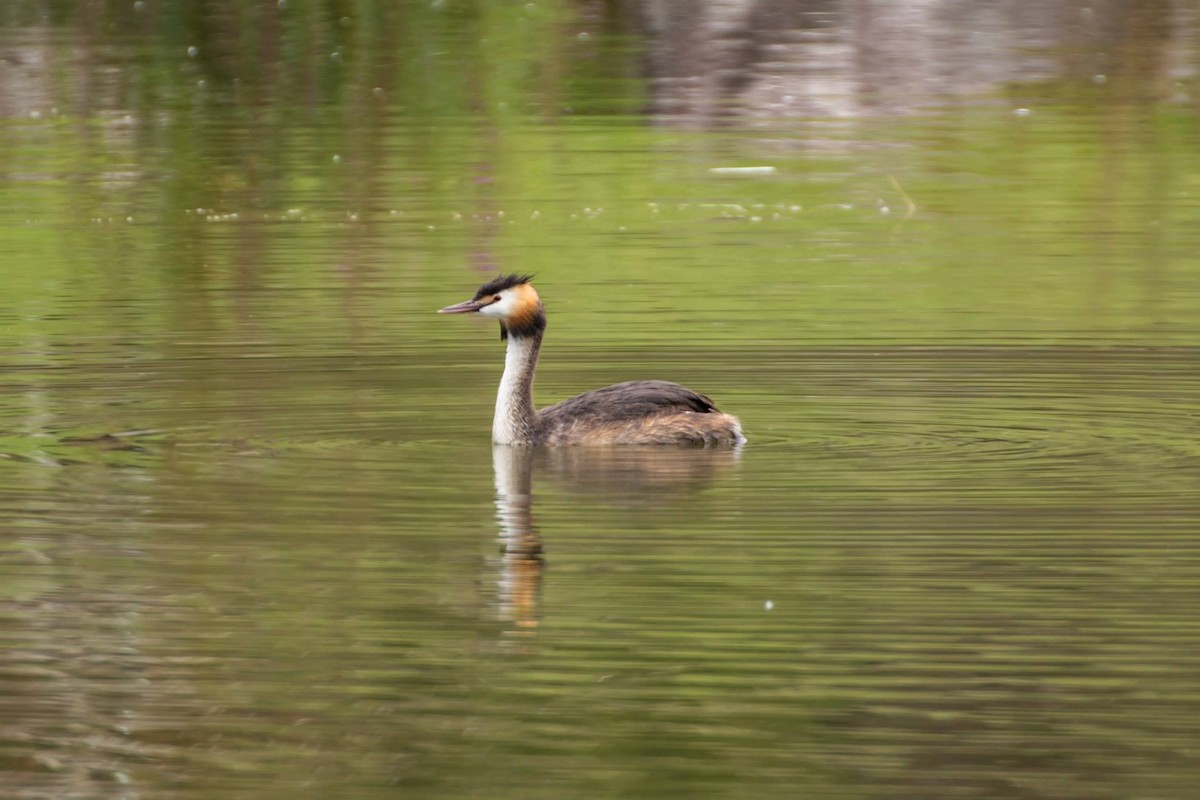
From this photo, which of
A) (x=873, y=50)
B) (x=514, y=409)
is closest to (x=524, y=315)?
(x=514, y=409)

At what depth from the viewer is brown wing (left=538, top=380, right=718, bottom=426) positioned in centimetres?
1207

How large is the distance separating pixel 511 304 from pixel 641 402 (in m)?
1.06

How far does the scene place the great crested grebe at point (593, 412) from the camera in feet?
39.5

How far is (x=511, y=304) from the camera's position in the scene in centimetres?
1273

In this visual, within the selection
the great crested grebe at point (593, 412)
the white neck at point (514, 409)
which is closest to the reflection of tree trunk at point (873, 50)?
the great crested grebe at point (593, 412)

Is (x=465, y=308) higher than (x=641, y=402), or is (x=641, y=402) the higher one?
(x=465, y=308)

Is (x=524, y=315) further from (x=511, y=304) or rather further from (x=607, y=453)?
(x=607, y=453)

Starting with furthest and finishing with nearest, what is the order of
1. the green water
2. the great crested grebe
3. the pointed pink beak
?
the pointed pink beak, the great crested grebe, the green water

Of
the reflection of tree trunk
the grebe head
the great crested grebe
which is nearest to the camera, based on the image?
the great crested grebe

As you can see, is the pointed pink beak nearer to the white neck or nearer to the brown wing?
the white neck

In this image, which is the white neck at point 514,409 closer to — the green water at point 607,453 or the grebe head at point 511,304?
the green water at point 607,453

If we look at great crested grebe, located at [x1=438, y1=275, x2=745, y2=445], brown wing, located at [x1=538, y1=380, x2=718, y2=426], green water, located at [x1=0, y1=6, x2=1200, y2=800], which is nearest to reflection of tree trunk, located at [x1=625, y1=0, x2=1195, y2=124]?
green water, located at [x1=0, y1=6, x2=1200, y2=800]

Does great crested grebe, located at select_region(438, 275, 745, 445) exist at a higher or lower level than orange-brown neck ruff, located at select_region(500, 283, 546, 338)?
lower

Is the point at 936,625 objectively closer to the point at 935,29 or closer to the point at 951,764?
the point at 951,764
